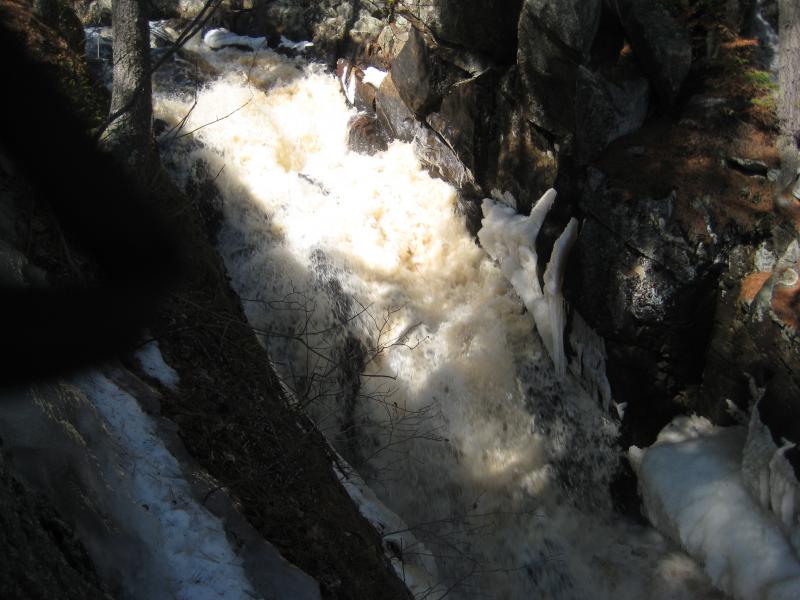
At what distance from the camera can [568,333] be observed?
23.4 feet

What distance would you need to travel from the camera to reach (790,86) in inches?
257

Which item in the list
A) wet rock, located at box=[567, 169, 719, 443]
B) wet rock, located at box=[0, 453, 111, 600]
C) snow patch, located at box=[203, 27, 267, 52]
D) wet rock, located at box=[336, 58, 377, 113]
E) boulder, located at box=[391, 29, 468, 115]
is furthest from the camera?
snow patch, located at box=[203, 27, 267, 52]

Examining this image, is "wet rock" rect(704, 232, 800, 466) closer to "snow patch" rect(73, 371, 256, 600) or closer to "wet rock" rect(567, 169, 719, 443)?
"wet rock" rect(567, 169, 719, 443)

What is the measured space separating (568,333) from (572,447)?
1.19m

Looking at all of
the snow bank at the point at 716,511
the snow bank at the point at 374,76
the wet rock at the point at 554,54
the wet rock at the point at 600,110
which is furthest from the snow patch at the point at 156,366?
the snow bank at the point at 374,76

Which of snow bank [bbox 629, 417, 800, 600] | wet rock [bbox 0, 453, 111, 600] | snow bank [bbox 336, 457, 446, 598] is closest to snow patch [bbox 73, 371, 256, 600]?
wet rock [bbox 0, 453, 111, 600]

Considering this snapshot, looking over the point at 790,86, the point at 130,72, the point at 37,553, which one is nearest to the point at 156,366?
the point at 37,553

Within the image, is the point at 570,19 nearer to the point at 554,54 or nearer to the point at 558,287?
the point at 554,54

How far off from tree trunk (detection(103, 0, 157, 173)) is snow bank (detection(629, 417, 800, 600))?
18.6ft

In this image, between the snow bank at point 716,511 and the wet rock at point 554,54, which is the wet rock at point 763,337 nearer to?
the snow bank at point 716,511

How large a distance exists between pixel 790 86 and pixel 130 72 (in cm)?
638

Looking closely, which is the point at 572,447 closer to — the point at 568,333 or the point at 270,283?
the point at 568,333

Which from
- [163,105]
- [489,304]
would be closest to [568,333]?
[489,304]

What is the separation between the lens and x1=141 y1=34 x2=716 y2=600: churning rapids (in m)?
6.14
